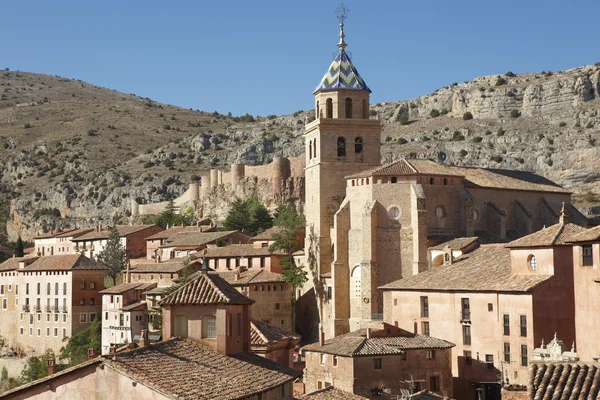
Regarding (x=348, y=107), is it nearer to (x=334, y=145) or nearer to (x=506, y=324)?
(x=334, y=145)

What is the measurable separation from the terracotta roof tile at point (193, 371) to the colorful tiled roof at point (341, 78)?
3696 cm

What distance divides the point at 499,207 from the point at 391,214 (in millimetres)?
8048

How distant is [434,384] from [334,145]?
2186cm

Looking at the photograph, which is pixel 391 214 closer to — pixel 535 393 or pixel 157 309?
pixel 157 309

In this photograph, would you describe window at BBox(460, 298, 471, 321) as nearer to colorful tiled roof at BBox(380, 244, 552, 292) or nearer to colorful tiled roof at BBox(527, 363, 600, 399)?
colorful tiled roof at BBox(380, 244, 552, 292)

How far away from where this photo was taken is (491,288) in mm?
43125

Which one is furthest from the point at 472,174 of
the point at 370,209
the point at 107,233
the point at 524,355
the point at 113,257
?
the point at 107,233

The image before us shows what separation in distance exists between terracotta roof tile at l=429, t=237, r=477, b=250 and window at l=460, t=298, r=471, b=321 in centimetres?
736

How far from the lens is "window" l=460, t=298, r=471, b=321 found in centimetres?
4509

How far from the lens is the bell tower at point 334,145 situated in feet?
201

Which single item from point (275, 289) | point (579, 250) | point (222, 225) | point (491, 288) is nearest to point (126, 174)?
point (222, 225)

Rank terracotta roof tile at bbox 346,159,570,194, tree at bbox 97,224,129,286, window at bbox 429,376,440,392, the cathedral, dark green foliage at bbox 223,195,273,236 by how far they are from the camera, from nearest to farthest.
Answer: window at bbox 429,376,440,392 → the cathedral → terracotta roof tile at bbox 346,159,570,194 → tree at bbox 97,224,129,286 → dark green foliage at bbox 223,195,273,236

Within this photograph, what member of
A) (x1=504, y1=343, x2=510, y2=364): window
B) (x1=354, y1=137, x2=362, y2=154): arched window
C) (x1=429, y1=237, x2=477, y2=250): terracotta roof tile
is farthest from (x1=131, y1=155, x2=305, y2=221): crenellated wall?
(x1=504, y1=343, x2=510, y2=364): window

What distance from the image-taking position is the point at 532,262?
41.9 meters
